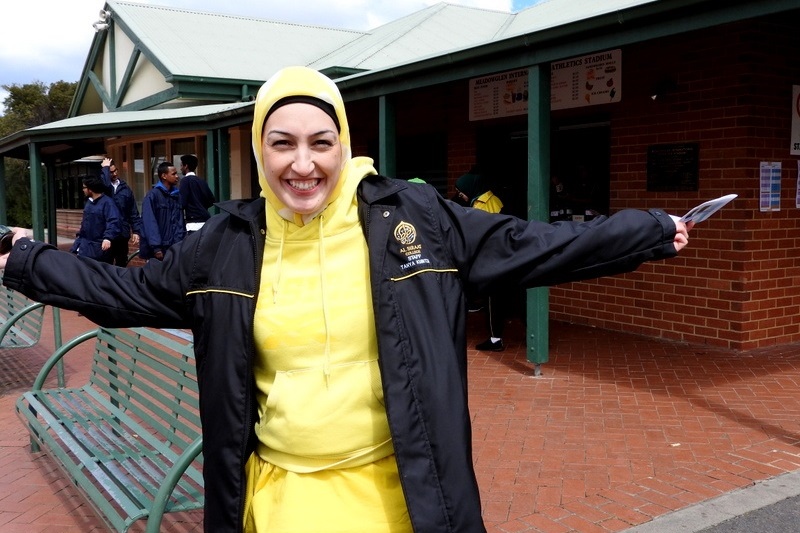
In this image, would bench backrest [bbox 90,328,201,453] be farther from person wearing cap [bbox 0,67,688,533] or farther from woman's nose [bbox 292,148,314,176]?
woman's nose [bbox 292,148,314,176]

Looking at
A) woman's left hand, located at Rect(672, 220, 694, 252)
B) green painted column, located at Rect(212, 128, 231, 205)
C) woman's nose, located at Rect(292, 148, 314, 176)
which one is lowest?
woman's left hand, located at Rect(672, 220, 694, 252)

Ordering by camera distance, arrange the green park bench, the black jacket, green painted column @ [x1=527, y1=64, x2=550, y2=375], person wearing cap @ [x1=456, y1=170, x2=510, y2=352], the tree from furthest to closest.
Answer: the tree
person wearing cap @ [x1=456, y1=170, x2=510, y2=352]
green painted column @ [x1=527, y1=64, x2=550, y2=375]
the green park bench
the black jacket

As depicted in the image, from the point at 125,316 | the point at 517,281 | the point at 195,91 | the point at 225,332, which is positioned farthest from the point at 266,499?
the point at 195,91

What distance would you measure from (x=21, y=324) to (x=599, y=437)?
5178 mm

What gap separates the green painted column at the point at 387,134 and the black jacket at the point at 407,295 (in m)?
6.46

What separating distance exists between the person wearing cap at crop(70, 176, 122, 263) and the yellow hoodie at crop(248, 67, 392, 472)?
28.0 ft

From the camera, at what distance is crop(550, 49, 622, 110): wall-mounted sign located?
804 centimetres

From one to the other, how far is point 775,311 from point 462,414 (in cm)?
661

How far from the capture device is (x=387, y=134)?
333 inches

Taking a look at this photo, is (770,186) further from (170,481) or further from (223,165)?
(223,165)

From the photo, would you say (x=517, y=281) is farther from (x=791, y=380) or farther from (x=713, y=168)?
(x=713, y=168)

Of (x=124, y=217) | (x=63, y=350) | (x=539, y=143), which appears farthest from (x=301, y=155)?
(x=124, y=217)

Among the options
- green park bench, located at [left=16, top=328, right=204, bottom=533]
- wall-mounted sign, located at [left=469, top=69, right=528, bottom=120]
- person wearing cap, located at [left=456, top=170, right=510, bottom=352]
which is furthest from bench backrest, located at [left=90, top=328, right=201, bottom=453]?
wall-mounted sign, located at [left=469, top=69, right=528, bottom=120]

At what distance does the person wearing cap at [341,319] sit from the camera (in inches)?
71.3
